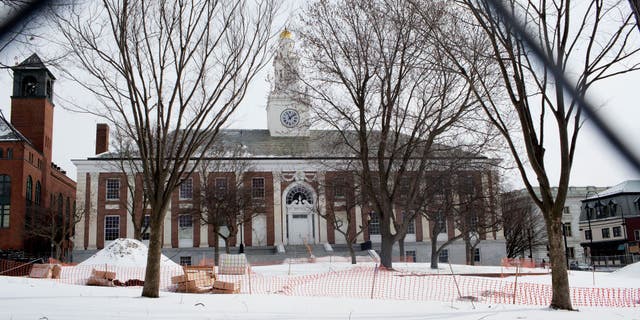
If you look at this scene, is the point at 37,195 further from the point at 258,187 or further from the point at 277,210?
the point at 277,210

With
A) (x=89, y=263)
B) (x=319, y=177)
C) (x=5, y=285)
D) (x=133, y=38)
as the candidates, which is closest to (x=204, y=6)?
(x=133, y=38)

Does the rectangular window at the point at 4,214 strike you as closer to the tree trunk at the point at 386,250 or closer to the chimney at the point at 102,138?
the chimney at the point at 102,138

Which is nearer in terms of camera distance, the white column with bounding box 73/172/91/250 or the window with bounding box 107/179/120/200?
the white column with bounding box 73/172/91/250

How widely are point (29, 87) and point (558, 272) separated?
2081 inches

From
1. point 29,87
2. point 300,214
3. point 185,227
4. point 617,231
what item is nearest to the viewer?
point 185,227

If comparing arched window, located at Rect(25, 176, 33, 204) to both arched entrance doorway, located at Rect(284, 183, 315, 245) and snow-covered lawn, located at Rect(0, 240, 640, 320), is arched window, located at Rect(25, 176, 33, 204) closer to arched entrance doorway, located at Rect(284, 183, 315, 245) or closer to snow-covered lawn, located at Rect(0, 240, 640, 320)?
arched entrance doorway, located at Rect(284, 183, 315, 245)

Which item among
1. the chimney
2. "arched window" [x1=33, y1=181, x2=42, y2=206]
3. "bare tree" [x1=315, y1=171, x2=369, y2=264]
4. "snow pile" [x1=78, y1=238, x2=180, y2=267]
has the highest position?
the chimney

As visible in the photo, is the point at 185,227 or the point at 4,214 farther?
the point at 185,227

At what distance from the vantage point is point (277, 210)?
48906 mm

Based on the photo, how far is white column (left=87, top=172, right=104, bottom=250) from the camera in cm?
4656

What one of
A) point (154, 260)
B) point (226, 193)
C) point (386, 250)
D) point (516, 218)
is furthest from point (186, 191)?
point (154, 260)

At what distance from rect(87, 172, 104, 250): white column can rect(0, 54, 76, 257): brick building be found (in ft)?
8.05

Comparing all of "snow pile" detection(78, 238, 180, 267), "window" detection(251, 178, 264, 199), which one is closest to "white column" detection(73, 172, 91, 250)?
"window" detection(251, 178, 264, 199)

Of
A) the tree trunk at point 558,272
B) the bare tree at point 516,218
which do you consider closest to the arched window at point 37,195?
the bare tree at point 516,218
